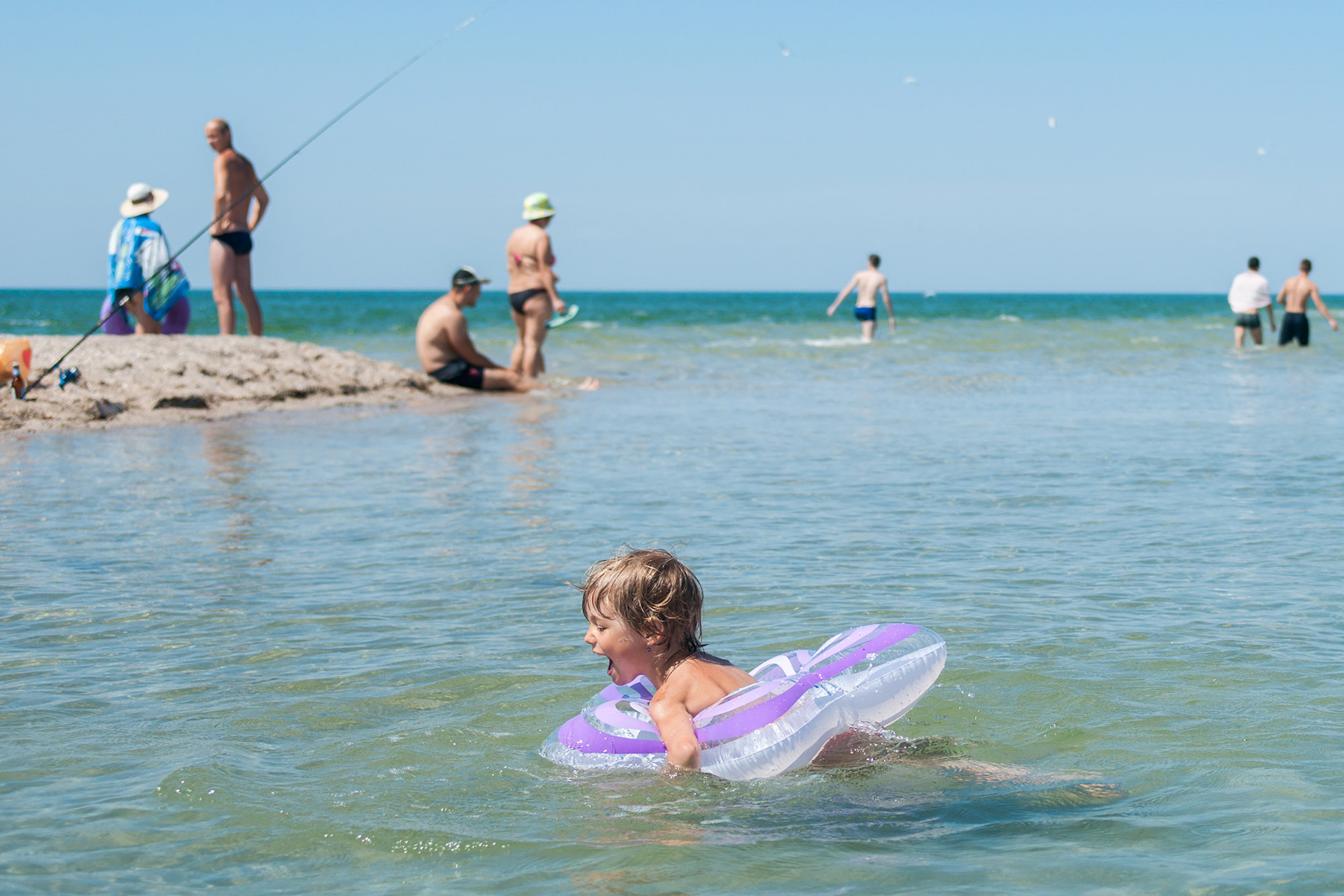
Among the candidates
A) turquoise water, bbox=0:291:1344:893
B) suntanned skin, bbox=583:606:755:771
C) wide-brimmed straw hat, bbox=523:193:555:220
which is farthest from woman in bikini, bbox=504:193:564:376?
suntanned skin, bbox=583:606:755:771

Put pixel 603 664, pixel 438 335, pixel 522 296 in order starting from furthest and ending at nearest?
pixel 522 296, pixel 438 335, pixel 603 664

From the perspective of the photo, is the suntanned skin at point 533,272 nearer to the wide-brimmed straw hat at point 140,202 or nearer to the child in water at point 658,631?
the wide-brimmed straw hat at point 140,202

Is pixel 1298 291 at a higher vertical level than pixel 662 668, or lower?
higher

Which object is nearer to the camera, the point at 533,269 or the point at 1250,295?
the point at 533,269

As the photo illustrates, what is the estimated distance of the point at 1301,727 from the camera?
3.20 metres

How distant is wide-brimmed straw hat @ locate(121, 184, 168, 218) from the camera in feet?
35.6

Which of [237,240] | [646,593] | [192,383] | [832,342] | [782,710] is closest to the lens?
[782,710]

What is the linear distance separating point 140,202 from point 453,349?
309 cm

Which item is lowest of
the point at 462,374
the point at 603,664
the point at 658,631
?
the point at 603,664

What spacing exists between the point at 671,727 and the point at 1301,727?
1.55 metres

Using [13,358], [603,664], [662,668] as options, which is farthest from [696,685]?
[13,358]

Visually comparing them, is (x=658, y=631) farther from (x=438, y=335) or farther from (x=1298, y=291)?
(x=1298, y=291)

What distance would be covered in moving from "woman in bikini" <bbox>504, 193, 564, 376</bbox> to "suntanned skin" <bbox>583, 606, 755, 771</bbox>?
9.49 meters

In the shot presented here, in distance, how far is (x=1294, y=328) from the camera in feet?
72.4
